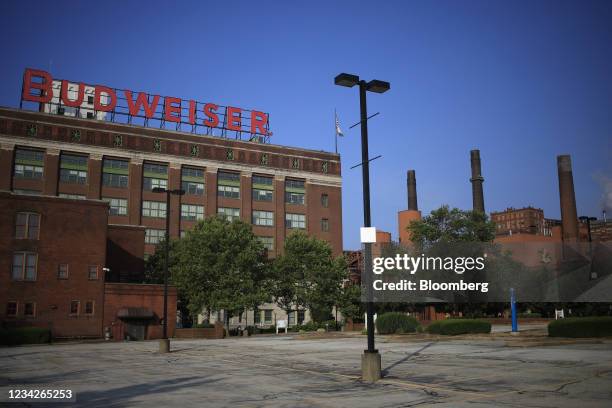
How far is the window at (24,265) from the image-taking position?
48344 mm

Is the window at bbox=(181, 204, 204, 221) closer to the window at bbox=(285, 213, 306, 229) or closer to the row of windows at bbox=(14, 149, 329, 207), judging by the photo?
the row of windows at bbox=(14, 149, 329, 207)

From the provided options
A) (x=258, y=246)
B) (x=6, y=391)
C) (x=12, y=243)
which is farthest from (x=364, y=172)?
(x=258, y=246)

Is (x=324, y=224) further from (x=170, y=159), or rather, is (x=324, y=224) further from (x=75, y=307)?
(x=75, y=307)

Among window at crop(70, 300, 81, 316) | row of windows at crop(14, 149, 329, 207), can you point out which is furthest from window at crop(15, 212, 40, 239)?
row of windows at crop(14, 149, 329, 207)

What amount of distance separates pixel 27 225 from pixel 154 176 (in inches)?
1283

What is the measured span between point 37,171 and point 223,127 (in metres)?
27.1

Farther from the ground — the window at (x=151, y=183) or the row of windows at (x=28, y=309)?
the window at (x=151, y=183)

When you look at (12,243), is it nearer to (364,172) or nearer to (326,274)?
(326,274)

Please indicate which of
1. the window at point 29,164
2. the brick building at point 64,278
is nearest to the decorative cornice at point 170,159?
the window at point 29,164

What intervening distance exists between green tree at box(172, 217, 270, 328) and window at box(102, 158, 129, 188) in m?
22.8

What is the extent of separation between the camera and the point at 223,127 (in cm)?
8738

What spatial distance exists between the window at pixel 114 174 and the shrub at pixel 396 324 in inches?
1928

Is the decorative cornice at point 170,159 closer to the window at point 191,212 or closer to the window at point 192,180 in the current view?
the window at point 192,180

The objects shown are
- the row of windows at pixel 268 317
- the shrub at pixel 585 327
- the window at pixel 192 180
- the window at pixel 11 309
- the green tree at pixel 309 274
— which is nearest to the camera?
the shrub at pixel 585 327
